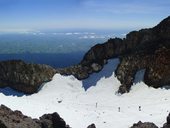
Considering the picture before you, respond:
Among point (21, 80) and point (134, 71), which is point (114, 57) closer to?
point (134, 71)

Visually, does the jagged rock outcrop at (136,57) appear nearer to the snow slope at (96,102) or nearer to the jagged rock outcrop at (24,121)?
the snow slope at (96,102)

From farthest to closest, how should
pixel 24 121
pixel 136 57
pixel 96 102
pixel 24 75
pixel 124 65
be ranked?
pixel 24 75
pixel 124 65
pixel 136 57
pixel 96 102
pixel 24 121

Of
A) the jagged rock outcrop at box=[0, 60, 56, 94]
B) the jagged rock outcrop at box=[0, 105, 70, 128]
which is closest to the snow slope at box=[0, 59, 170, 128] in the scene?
the jagged rock outcrop at box=[0, 60, 56, 94]

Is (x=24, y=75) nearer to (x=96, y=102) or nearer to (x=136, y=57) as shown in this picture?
(x=96, y=102)

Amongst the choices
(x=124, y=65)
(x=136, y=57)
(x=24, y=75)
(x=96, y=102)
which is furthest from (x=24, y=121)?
(x=24, y=75)

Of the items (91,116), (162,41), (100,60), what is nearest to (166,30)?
(162,41)

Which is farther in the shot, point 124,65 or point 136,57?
point 124,65
